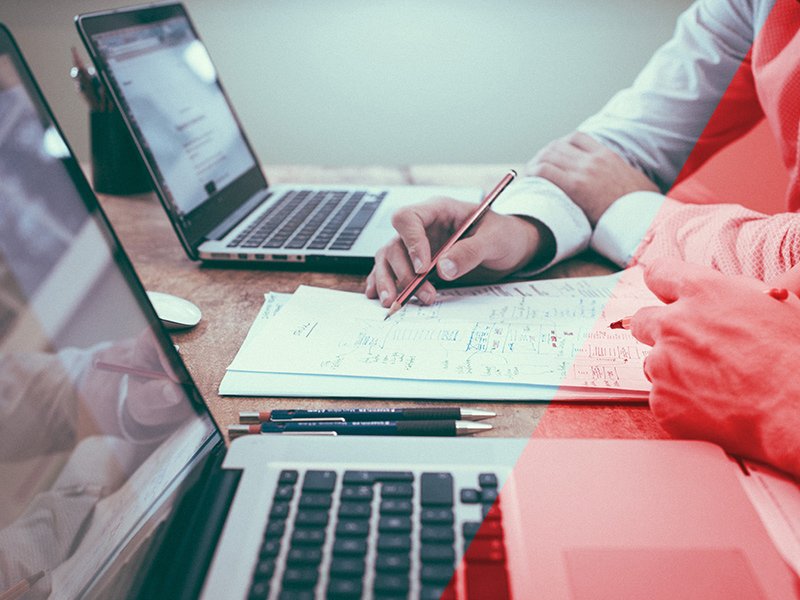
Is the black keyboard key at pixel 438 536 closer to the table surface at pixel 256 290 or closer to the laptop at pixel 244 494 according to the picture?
the laptop at pixel 244 494

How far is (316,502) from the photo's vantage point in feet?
1.19

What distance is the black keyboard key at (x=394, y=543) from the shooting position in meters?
0.33

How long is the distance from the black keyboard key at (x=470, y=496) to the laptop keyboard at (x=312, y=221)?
450 millimetres

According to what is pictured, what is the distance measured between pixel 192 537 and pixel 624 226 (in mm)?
621

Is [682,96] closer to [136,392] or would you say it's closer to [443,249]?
[443,249]

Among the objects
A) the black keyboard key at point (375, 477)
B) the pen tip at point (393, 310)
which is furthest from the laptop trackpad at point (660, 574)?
the pen tip at point (393, 310)

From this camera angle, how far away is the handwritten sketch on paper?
53 cm

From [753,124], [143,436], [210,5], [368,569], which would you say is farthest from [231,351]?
[210,5]

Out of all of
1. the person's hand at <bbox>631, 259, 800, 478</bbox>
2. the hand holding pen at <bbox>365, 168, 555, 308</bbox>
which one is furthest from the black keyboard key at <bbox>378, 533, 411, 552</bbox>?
the hand holding pen at <bbox>365, 168, 555, 308</bbox>

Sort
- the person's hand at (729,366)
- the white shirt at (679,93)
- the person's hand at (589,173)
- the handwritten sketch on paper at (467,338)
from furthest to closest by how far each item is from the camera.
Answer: the white shirt at (679,93) → the person's hand at (589,173) → the handwritten sketch on paper at (467,338) → the person's hand at (729,366)

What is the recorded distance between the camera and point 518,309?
2.09 feet
